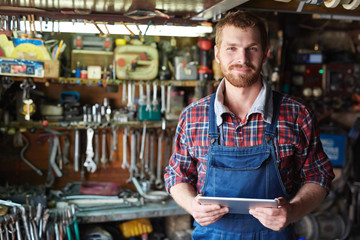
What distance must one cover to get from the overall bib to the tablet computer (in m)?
0.16

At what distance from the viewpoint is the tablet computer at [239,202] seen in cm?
179

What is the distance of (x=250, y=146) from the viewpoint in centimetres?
209

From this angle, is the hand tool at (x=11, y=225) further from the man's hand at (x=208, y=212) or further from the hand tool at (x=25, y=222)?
the man's hand at (x=208, y=212)

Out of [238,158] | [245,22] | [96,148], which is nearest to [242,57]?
[245,22]

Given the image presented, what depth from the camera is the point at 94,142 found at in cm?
458

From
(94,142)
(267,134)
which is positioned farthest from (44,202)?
(267,134)

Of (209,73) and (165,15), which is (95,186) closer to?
(209,73)

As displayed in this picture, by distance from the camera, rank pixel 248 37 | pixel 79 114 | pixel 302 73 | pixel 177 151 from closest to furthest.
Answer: pixel 248 37, pixel 177 151, pixel 79 114, pixel 302 73

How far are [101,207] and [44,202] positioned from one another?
1.74ft

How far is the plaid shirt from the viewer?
6.81 ft

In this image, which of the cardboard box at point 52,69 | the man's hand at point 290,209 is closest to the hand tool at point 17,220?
the cardboard box at point 52,69

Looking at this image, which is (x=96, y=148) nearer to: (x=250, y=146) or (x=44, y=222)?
(x=44, y=222)

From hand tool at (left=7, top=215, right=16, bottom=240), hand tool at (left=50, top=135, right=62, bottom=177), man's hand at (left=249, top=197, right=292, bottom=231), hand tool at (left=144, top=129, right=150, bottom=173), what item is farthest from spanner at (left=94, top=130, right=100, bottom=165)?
man's hand at (left=249, top=197, right=292, bottom=231)

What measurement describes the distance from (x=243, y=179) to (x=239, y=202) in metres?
0.25
